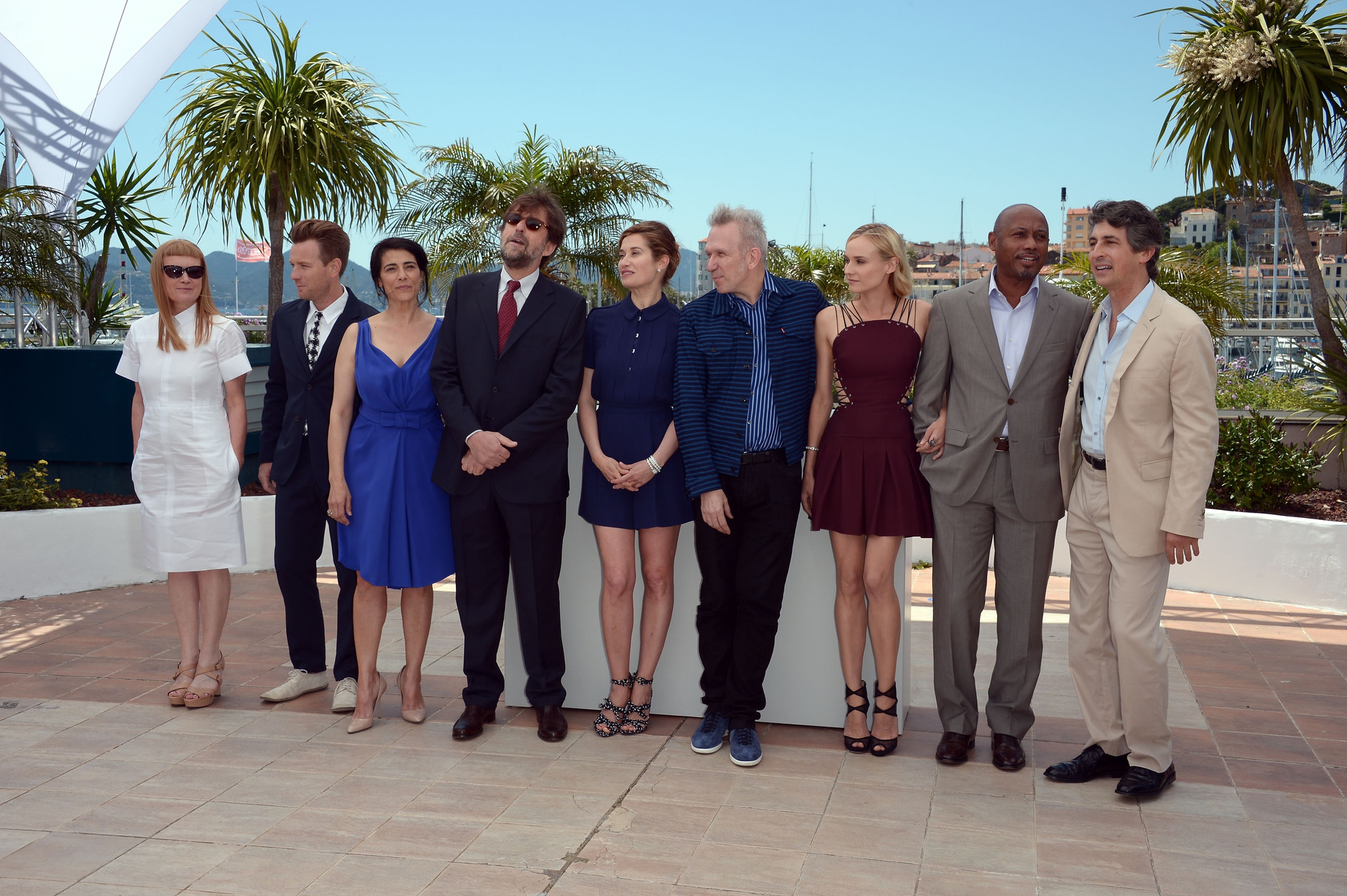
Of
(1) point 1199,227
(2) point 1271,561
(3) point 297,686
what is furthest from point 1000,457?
(1) point 1199,227

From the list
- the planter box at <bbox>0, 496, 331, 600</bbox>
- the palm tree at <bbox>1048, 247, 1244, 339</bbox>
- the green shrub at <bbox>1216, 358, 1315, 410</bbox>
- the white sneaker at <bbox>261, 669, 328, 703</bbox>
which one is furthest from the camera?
the palm tree at <bbox>1048, 247, 1244, 339</bbox>

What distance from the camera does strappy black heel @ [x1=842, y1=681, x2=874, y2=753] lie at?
3.61 meters

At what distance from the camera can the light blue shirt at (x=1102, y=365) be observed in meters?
3.20

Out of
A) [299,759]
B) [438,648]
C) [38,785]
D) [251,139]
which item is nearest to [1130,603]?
[299,759]

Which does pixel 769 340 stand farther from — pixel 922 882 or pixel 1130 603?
pixel 922 882

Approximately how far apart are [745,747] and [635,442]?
1.07 metres

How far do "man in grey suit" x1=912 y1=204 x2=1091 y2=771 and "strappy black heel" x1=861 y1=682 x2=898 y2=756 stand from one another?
0.15 m

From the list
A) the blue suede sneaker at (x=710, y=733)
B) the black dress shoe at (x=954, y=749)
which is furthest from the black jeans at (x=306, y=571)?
the black dress shoe at (x=954, y=749)

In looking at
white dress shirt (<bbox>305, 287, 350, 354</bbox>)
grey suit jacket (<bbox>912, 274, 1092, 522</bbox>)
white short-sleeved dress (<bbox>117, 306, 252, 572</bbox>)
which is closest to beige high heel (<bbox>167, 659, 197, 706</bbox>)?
white short-sleeved dress (<bbox>117, 306, 252, 572</bbox>)

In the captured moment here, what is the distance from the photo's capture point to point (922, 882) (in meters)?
2.70

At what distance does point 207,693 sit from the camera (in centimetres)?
415

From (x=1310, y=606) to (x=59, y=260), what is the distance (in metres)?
7.67

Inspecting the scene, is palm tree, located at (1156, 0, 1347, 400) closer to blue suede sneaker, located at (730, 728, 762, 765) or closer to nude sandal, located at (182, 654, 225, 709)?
blue suede sneaker, located at (730, 728, 762, 765)

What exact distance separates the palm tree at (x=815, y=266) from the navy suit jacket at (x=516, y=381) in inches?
688
